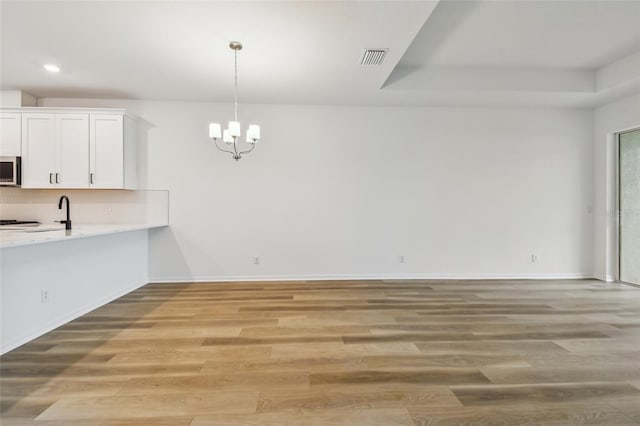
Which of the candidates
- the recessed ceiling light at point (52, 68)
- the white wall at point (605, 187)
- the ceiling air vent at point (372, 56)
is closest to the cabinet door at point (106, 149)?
the recessed ceiling light at point (52, 68)

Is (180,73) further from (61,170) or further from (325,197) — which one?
(325,197)

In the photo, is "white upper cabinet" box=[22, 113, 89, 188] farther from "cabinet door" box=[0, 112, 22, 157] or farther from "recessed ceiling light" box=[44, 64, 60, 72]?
"recessed ceiling light" box=[44, 64, 60, 72]

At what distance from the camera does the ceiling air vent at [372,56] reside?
3.18 metres

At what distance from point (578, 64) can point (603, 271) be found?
333 cm

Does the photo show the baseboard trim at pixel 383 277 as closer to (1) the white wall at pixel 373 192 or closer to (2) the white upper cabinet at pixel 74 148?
(1) the white wall at pixel 373 192

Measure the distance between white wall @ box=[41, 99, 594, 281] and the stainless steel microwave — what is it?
156 centimetres

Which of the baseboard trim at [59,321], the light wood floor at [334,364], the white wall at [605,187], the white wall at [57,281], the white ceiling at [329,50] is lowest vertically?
the light wood floor at [334,364]

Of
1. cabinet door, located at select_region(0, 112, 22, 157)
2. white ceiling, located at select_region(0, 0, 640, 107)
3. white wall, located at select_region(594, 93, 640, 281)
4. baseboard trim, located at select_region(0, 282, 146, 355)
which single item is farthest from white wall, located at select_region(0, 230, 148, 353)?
white wall, located at select_region(594, 93, 640, 281)

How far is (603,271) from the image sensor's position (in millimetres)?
4879

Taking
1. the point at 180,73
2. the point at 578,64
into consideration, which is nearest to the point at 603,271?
the point at 578,64

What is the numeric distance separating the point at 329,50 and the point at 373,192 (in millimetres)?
2399

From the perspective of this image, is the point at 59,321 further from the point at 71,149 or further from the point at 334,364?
the point at 334,364

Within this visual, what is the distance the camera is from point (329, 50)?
10.5 feet

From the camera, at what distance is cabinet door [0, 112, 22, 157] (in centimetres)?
413
